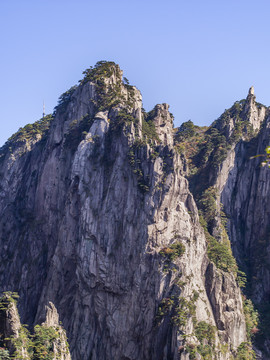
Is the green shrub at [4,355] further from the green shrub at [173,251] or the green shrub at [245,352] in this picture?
the green shrub at [245,352]

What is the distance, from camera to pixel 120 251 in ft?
333

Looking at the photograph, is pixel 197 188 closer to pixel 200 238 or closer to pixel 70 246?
pixel 200 238

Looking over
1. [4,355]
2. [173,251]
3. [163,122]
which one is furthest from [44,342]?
[163,122]

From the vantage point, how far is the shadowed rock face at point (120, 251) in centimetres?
9550

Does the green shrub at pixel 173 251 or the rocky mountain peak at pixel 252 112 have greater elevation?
the rocky mountain peak at pixel 252 112

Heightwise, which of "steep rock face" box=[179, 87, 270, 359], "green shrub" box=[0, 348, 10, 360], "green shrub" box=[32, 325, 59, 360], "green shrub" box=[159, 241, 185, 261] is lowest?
"green shrub" box=[0, 348, 10, 360]

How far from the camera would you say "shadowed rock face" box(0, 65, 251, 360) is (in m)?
95.5

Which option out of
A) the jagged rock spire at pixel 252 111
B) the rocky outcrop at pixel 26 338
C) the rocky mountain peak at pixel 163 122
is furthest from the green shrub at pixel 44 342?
the jagged rock spire at pixel 252 111

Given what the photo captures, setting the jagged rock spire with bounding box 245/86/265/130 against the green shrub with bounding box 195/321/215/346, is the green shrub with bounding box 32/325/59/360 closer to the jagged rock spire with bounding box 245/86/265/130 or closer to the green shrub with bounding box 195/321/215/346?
the green shrub with bounding box 195/321/215/346

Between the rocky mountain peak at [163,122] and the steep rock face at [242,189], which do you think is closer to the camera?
the rocky mountain peak at [163,122]

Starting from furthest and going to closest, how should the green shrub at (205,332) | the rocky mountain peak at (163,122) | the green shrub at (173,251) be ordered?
the rocky mountain peak at (163,122), the green shrub at (173,251), the green shrub at (205,332)

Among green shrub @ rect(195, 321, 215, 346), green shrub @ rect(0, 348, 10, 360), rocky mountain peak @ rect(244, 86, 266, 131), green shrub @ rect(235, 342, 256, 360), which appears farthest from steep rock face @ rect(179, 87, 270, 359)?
green shrub @ rect(0, 348, 10, 360)

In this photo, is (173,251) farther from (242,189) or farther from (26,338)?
(242,189)

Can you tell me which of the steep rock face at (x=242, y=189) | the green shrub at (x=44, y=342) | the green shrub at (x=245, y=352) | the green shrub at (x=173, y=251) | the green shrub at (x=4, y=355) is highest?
the steep rock face at (x=242, y=189)
